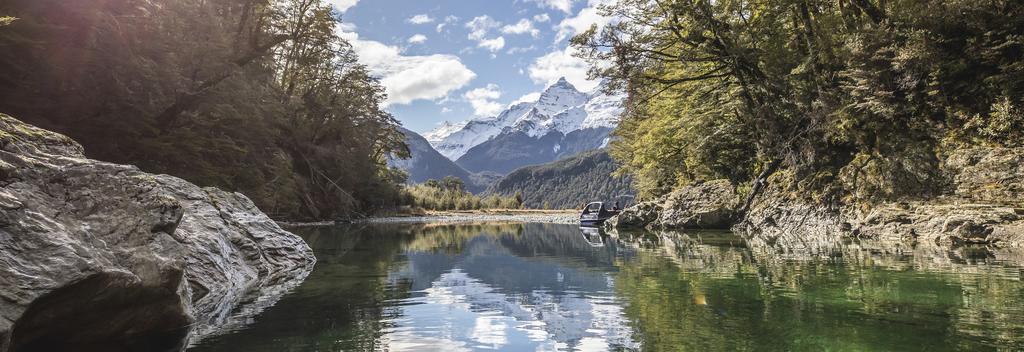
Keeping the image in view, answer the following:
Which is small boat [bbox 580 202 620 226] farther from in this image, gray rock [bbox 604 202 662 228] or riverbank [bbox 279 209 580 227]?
riverbank [bbox 279 209 580 227]

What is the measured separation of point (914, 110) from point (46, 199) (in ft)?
66.6

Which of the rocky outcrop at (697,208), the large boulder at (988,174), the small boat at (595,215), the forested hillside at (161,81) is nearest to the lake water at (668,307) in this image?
the large boulder at (988,174)

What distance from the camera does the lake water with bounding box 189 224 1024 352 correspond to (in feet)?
17.2

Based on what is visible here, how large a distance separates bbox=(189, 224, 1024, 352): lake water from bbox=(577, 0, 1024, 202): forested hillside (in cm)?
577

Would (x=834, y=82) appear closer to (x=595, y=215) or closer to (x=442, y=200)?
(x=595, y=215)

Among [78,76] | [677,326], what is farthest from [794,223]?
[78,76]

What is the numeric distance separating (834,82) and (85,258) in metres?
21.8

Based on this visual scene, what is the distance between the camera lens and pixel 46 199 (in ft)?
16.6

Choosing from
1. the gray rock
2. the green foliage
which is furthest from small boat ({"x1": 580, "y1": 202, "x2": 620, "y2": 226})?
the green foliage

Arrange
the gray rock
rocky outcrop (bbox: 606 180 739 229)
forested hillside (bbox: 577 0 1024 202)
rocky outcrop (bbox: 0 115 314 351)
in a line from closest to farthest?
rocky outcrop (bbox: 0 115 314 351), forested hillside (bbox: 577 0 1024 202), rocky outcrop (bbox: 606 180 739 229), the gray rock

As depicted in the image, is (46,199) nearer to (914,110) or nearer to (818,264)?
(818,264)

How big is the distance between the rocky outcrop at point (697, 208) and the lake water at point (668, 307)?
13373 mm

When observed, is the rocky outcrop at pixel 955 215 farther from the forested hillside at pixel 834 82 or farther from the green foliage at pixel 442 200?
the green foliage at pixel 442 200

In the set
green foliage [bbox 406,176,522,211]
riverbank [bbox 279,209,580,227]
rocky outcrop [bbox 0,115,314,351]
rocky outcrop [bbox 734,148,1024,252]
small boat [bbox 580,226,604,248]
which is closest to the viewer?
rocky outcrop [bbox 0,115,314,351]
